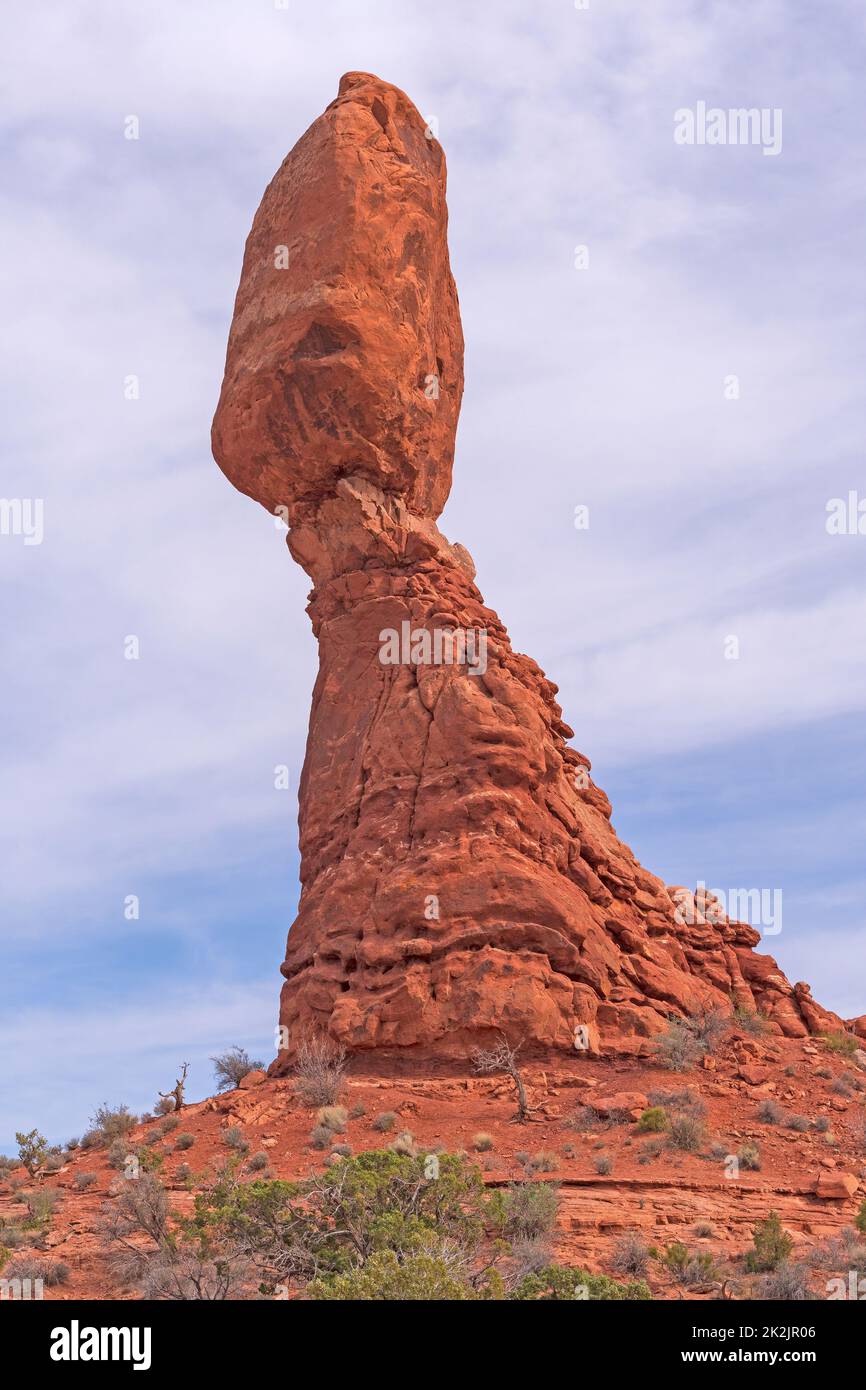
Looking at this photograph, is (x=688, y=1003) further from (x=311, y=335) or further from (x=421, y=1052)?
(x=311, y=335)

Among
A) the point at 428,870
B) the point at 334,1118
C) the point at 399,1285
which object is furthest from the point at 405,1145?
the point at 399,1285

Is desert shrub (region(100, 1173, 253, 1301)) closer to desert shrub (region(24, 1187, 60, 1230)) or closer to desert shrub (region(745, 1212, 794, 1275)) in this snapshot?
desert shrub (region(24, 1187, 60, 1230))

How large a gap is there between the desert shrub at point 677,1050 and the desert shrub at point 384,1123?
14.7ft

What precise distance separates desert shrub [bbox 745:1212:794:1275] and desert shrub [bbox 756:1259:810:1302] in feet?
0.77

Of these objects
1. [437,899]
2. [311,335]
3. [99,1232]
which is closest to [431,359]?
[311,335]

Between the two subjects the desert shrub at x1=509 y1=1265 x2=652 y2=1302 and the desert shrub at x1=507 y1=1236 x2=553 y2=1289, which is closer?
the desert shrub at x1=509 y1=1265 x2=652 y2=1302

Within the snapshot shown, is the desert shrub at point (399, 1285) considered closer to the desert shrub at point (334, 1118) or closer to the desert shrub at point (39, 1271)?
the desert shrub at point (39, 1271)

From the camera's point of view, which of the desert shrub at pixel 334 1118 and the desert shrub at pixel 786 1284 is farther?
the desert shrub at pixel 334 1118

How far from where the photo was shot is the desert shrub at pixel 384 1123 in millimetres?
20812

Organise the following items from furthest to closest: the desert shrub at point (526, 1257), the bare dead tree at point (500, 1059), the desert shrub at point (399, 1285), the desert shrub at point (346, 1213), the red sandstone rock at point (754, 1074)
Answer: the red sandstone rock at point (754, 1074), the bare dead tree at point (500, 1059), the desert shrub at point (346, 1213), the desert shrub at point (526, 1257), the desert shrub at point (399, 1285)

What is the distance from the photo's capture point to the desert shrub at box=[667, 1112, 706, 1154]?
19.6m

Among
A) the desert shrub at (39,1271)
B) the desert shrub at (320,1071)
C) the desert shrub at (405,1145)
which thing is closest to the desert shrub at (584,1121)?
the desert shrub at (405,1145)

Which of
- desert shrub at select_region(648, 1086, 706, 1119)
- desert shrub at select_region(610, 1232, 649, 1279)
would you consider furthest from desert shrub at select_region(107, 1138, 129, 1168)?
desert shrub at select_region(610, 1232, 649, 1279)

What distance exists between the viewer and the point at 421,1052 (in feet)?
75.6
